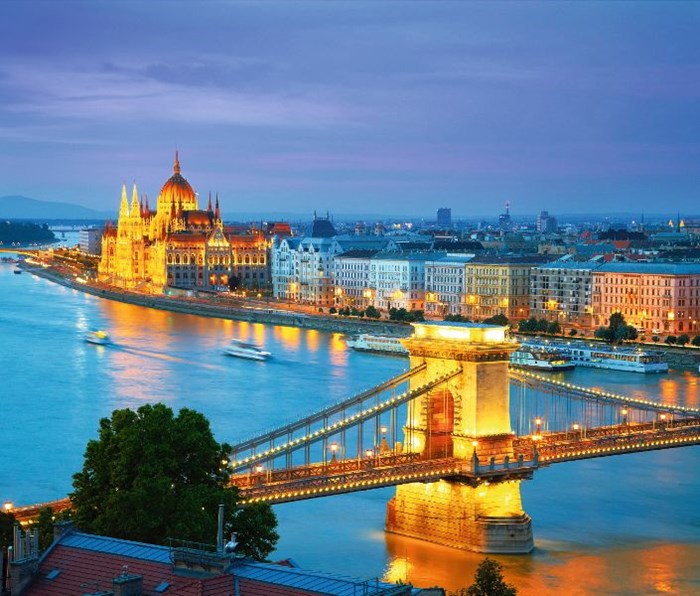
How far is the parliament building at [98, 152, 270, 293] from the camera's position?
84000 millimetres

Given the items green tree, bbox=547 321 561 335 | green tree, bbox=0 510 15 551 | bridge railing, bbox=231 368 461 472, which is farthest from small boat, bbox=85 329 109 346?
green tree, bbox=0 510 15 551

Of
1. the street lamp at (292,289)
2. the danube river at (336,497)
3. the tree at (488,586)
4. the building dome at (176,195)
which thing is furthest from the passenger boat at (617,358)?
the building dome at (176,195)

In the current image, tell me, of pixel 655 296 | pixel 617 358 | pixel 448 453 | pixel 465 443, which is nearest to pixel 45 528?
pixel 465 443

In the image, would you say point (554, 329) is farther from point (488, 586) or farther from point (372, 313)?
point (488, 586)

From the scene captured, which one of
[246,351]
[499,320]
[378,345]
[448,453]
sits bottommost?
[378,345]

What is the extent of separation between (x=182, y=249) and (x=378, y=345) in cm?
3662

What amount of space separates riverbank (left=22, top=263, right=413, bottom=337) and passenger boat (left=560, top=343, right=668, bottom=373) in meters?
8.59

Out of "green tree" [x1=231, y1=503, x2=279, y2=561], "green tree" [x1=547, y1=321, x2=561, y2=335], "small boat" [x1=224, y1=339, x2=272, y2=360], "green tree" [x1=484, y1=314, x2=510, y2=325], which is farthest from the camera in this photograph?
"green tree" [x1=484, y1=314, x2=510, y2=325]

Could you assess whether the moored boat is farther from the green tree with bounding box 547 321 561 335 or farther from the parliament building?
the parliament building

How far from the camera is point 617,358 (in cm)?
4491

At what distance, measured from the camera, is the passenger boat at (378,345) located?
161ft

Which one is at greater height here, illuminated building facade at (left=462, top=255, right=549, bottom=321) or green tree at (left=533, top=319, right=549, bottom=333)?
illuminated building facade at (left=462, top=255, right=549, bottom=321)

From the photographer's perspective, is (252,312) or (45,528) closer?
(45,528)

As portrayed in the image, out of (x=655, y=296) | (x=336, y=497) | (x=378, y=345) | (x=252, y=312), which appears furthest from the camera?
(x=252, y=312)
